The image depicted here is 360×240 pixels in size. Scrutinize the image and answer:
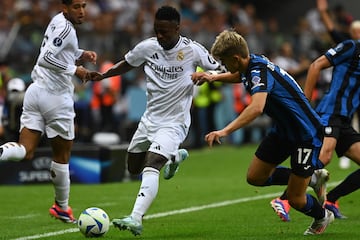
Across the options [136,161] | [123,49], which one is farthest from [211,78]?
[123,49]

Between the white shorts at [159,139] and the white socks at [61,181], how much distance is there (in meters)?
0.97

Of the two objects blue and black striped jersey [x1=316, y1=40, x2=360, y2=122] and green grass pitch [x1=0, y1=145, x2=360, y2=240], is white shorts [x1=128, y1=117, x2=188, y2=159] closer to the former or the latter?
green grass pitch [x1=0, y1=145, x2=360, y2=240]

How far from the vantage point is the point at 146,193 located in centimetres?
927

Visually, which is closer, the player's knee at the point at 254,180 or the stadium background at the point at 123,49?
the player's knee at the point at 254,180

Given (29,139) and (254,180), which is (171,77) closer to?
(254,180)

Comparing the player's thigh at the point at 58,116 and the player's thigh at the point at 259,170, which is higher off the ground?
the player's thigh at the point at 58,116

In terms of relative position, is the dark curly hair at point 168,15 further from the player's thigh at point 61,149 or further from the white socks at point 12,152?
the white socks at point 12,152

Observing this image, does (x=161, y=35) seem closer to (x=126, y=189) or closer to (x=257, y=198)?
(x=257, y=198)

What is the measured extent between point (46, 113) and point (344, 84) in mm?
3349

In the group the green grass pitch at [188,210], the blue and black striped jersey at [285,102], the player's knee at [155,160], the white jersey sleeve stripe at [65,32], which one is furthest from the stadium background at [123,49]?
the blue and black striped jersey at [285,102]

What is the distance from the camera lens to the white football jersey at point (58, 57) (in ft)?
34.4

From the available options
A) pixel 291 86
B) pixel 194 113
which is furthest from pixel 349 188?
pixel 194 113

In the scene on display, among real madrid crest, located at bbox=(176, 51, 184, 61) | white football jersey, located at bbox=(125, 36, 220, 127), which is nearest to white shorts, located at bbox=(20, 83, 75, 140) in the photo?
white football jersey, located at bbox=(125, 36, 220, 127)

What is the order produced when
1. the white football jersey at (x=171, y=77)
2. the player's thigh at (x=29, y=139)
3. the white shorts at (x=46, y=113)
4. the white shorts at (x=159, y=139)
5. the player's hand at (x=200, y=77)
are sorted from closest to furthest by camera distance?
the player's hand at (x=200, y=77), the white shorts at (x=159, y=139), the white football jersey at (x=171, y=77), the player's thigh at (x=29, y=139), the white shorts at (x=46, y=113)
